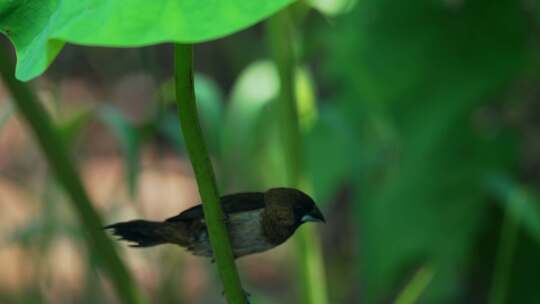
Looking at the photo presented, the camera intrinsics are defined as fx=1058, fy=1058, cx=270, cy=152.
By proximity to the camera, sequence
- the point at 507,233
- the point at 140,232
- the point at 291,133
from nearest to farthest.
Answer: the point at 140,232 → the point at 291,133 → the point at 507,233

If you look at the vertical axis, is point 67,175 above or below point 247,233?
below

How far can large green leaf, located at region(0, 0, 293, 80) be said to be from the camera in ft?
1.79

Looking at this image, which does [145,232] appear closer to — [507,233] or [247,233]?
[247,233]

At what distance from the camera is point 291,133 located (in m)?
1.11

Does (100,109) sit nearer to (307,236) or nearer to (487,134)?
(307,236)

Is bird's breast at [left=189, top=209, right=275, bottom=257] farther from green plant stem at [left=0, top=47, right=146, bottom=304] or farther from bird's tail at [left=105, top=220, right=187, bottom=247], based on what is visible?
green plant stem at [left=0, top=47, right=146, bottom=304]

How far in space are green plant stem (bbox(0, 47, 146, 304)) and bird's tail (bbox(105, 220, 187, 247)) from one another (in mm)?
296

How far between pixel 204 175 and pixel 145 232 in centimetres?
12

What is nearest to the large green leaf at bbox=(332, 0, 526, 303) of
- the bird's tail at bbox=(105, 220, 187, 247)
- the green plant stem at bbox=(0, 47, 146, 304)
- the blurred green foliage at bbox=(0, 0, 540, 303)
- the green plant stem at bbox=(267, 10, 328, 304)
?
the blurred green foliage at bbox=(0, 0, 540, 303)

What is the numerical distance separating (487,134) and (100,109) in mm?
996

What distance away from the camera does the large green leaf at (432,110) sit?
1941mm

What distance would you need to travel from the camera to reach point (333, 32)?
1970 millimetres

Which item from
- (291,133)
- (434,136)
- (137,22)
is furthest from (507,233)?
(137,22)

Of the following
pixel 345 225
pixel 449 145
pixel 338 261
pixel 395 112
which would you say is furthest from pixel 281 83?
pixel 345 225
